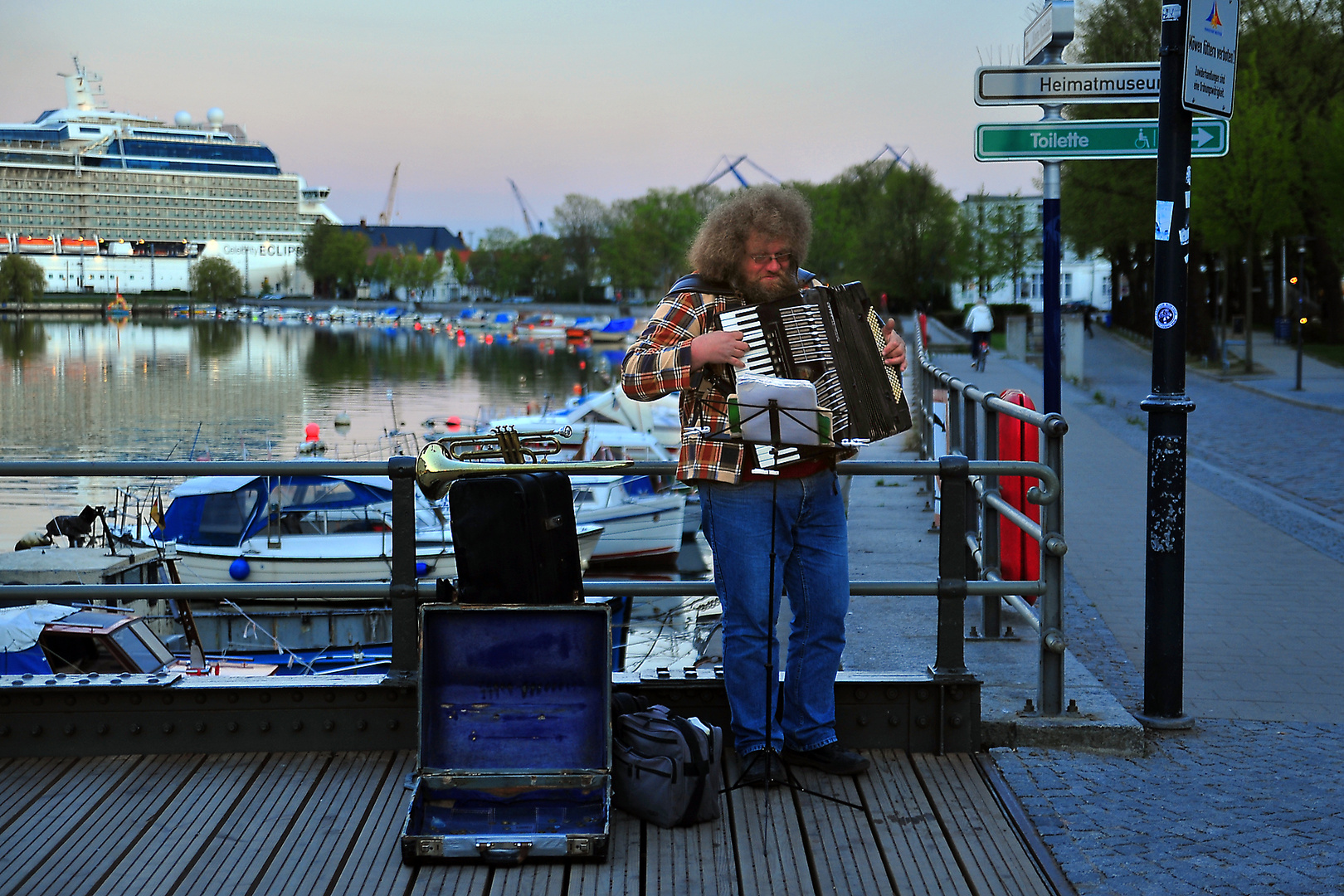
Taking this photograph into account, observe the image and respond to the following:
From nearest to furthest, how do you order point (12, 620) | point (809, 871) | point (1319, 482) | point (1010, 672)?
point (809, 871) < point (1010, 672) < point (12, 620) < point (1319, 482)

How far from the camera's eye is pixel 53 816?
13.3 ft

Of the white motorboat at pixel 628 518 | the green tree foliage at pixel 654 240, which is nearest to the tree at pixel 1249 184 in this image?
the white motorboat at pixel 628 518

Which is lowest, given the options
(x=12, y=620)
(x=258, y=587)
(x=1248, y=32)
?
(x=12, y=620)

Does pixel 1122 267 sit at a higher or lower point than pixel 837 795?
higher

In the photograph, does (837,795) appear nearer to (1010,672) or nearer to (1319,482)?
(1010,672)

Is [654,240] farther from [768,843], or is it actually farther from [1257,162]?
[768,843]

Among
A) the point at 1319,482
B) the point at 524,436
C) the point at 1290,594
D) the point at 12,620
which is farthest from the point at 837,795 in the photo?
the point at 1319,482

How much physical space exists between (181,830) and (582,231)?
141621mm

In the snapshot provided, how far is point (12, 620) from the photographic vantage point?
9992mm

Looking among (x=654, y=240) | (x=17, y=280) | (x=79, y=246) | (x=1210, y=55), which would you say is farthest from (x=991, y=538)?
(x=79, y=246)

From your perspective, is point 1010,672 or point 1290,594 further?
point 1290,594

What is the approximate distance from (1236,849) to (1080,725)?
92cm

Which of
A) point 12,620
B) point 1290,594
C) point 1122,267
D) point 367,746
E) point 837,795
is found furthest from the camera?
point 1122,267

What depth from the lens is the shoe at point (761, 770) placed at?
432 cm
